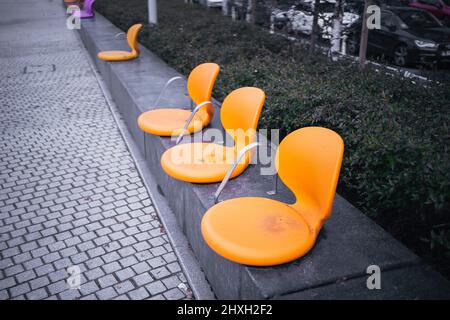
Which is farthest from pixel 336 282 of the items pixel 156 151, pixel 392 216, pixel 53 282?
pixel 156 151

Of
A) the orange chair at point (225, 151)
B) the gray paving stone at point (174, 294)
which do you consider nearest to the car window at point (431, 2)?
the orange chair at point (225, 151)

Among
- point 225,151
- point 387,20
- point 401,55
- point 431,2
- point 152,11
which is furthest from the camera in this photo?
point 431,2

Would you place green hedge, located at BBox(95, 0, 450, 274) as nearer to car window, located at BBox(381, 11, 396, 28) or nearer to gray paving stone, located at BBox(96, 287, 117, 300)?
gray paving stone, located at BBox(96, 287, 117, 300)

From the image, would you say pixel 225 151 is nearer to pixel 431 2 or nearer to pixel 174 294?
pixel 174 294

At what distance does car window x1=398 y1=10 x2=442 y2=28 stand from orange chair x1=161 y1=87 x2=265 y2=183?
34.0 feet

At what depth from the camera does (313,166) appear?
2.76 metres

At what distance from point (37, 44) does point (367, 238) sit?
13.5m

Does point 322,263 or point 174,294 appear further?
point 174,294

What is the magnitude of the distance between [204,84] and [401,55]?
8.46 meters

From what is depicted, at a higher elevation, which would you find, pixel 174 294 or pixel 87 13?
pixel 87 13

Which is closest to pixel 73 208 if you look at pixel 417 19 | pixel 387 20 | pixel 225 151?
pixel 225 151

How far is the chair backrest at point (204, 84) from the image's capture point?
4.57 m

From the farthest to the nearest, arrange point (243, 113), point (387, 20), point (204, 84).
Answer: point (387, 20)
point (204, 84)
point (243, 113)

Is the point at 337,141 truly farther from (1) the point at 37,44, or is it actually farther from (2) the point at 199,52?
(1) the point at 37,44
